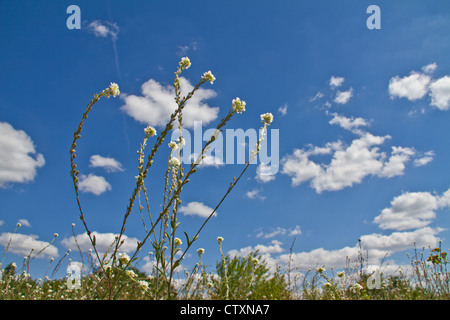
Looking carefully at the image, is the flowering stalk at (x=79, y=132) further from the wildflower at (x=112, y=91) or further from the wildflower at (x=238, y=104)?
the wildflower at (x=238, y=104)

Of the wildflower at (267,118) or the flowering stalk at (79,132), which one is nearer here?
the flowering stalk at (79,132)

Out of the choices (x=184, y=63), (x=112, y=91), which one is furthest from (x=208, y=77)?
(x=112, y=91)

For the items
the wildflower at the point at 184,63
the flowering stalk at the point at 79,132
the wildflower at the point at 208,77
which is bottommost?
the flowering stalk at the point at 79,132

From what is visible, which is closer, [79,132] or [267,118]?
[79,132]

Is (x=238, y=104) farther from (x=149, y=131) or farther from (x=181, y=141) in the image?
(x=149, y=131)

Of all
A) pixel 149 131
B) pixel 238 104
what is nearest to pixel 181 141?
pixel 149 131

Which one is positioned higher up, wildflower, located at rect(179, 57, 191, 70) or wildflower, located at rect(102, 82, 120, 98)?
wildflower, located at rect(179, 57, 191, 70)

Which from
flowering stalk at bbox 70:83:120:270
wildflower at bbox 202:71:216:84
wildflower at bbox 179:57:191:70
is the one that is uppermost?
wildflower at bbox 179:57:191:70

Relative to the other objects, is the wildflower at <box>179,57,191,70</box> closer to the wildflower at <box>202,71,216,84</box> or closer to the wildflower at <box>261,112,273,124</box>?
the wildflower at <box>202,71,216,84</box>

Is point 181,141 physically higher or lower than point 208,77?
lower

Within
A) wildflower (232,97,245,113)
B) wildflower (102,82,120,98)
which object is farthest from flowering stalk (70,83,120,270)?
wildflower (232,97,245,113)

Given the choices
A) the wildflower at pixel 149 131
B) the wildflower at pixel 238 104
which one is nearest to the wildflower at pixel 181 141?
the wildflower at pixel 149 131
